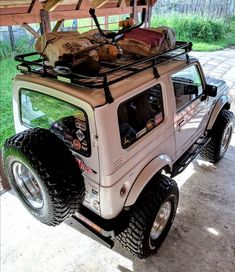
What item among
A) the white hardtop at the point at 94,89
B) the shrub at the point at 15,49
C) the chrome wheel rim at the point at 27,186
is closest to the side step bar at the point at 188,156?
the white hardtop at the point at 94,89

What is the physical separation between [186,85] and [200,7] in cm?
930

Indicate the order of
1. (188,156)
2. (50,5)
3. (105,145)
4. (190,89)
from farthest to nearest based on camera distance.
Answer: (50,5), (188,156), (190,89), (105,145)

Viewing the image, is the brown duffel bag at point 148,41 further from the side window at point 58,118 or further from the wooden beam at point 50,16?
the wooden beam at point 50,16

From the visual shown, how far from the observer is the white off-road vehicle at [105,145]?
188cm

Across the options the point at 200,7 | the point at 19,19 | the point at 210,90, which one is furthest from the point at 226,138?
the point at 200,7

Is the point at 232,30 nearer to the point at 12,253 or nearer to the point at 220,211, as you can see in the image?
the point at 220,211

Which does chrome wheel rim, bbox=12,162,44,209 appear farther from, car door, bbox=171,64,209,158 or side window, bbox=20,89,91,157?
car door, bbox=171,64,209,158

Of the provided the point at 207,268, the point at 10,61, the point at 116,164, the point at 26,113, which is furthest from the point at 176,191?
the point at 10,61

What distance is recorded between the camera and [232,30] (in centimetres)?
1059

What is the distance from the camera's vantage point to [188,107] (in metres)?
2.90

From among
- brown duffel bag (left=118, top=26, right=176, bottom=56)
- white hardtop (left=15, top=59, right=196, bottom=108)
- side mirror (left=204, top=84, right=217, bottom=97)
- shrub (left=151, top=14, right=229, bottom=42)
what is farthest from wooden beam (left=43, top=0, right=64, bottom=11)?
shrub (left=151, top=14, right=229, bottom=42)

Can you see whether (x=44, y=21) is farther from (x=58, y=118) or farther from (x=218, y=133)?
(x=218, y=133)

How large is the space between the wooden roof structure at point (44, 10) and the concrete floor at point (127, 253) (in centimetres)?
237

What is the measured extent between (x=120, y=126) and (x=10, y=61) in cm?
583
